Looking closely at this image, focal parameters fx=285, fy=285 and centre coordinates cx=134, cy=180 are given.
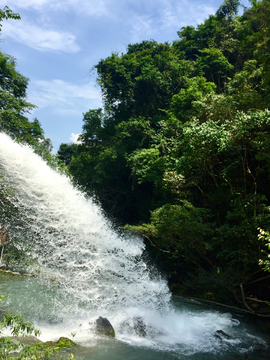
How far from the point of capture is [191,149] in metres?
11.5

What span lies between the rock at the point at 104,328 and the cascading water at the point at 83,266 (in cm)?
28

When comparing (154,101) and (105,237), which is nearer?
(105,237)

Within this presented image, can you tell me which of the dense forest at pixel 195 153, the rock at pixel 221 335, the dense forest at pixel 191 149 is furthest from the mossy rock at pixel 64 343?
the dense forest at pixel 195 153

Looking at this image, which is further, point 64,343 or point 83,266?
point 83,266

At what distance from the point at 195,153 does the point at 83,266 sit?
603 centimetres

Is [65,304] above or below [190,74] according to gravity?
below

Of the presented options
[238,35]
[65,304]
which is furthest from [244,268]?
[238,35]

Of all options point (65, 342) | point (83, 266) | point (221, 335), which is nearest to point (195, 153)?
point (83, 266)

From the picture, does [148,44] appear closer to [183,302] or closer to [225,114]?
[225,114]

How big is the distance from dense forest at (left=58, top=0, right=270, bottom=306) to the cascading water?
9.22ft

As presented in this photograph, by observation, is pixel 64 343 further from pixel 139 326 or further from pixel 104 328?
pixel 139 326

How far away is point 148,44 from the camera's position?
103ft

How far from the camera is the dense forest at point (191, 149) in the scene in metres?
10.5

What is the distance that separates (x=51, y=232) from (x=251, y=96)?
10.4 m
